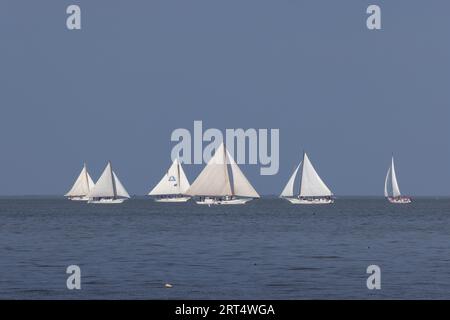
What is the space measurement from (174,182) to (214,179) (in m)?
48.6

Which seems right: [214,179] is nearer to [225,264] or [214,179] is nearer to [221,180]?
[221,180]

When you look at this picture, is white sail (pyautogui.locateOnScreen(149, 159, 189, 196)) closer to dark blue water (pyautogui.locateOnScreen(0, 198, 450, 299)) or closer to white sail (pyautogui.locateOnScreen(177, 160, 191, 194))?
white sail (pyautogui.locateOnScreen(177, 160, 191, 194))

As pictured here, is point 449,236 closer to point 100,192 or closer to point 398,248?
point 398,248

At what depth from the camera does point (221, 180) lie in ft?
462

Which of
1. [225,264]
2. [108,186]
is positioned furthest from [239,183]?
[225,264]

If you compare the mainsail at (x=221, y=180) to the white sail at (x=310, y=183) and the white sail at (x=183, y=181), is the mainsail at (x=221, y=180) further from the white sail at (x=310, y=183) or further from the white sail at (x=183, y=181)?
the white sail at (x=183, y=181)

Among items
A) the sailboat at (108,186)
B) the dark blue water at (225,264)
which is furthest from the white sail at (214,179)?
the dark blue water at (225,264)

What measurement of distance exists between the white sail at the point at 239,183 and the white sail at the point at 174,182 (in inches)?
1744

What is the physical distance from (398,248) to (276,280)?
25617 mm

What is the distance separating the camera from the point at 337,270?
4434 centimetres

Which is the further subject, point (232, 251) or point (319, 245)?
point (319, 245)
